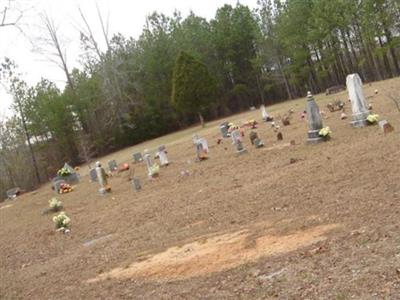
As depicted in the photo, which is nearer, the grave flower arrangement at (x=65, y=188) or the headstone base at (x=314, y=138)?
the headstone base at (x=314, y=138)

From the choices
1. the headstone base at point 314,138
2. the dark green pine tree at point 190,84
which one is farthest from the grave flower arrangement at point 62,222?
the dark green pine tree at point 190,84

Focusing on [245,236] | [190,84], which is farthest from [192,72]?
[245,236]

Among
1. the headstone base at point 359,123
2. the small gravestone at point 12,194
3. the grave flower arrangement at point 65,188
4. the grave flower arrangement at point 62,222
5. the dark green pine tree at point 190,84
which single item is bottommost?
the grave flower arrangement at point 62,222

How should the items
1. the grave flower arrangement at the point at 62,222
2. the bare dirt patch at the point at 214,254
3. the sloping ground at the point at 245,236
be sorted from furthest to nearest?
the grave flower arrangement at the point at 62,222, the bare dirt patch at the point at 214,254, the sloping ground at the point at 245,236

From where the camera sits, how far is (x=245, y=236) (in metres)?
7.77

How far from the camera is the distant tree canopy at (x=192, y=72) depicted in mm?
38562

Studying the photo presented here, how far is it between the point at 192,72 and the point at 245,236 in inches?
1228

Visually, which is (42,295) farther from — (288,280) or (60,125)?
(60,125)

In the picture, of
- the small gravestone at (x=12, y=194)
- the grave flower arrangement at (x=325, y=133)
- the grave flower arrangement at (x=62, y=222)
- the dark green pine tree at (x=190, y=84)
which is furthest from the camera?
the dark green pine tree at (x=190, y=84)

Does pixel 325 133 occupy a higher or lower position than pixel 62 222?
higher

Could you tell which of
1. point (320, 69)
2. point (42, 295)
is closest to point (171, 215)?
point (42, 295)

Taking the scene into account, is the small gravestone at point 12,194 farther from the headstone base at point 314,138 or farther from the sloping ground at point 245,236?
the headstone base at point 314,138

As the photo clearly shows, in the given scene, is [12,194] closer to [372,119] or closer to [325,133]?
[325,133]

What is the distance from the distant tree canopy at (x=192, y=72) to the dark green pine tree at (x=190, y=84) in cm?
7
